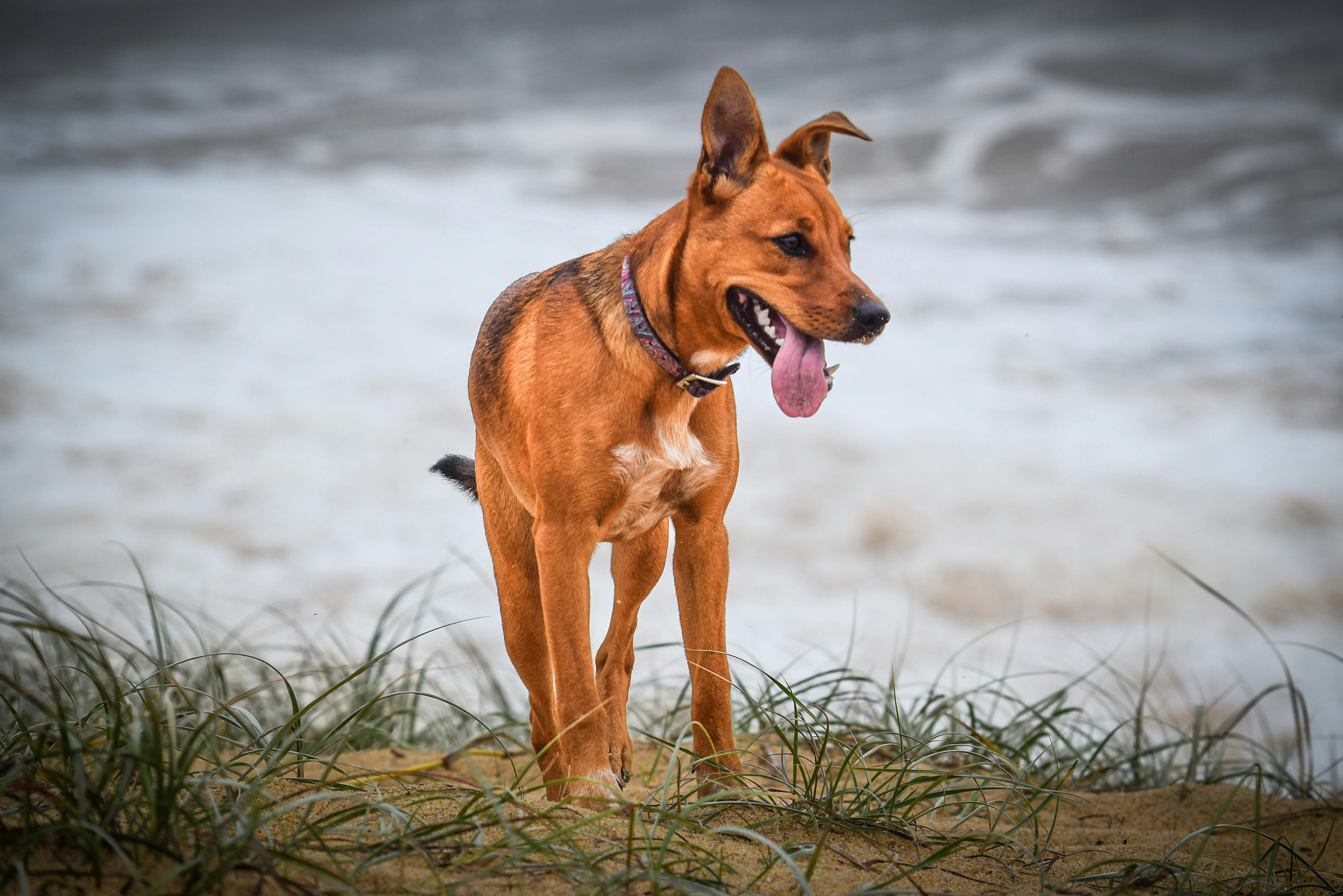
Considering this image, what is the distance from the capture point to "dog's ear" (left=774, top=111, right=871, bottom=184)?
10.9 feet

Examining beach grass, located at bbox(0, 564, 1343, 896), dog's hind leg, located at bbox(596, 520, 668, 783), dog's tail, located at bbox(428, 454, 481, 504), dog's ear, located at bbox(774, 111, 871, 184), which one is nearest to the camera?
beach grass, located at bbox(0, 564, 1343, 896)

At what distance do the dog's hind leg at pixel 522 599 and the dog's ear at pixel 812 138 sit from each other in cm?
168

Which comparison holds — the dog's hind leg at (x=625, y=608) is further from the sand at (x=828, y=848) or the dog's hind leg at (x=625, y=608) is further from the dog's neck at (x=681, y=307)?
the dog's neck at (x=681, y=307)

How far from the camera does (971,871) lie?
282 cm

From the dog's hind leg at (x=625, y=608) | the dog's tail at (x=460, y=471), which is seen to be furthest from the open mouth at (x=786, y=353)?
the dog's tail at (x=460, y=471)

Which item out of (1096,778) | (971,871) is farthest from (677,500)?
(1096,778)

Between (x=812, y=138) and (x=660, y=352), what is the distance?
0.99 m

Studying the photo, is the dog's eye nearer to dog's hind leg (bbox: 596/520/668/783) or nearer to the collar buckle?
the collar buckle

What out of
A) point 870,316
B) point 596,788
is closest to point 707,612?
point 596,788

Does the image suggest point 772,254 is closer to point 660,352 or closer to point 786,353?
point 786,353

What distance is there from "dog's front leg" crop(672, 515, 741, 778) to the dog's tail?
1229 millimetres

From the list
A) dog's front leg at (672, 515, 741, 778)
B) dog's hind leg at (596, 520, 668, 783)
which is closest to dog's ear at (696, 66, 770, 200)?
dog's front leg at (672, 515, 741, 778)

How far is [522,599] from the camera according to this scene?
150 inches

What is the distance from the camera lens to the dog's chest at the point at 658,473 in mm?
3236
